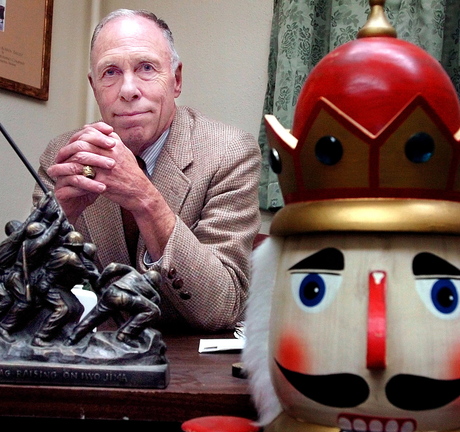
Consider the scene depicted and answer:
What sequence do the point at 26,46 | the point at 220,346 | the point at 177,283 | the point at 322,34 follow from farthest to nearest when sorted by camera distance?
1. the point at 26,46
2. the point at 322,34
3. the point at 177,283
4. the point at 220,346

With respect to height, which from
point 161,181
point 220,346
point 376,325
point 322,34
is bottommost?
point 220,346

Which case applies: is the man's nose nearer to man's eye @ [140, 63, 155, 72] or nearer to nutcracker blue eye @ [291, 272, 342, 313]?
man's eye @ [140, 63, 155, 72]

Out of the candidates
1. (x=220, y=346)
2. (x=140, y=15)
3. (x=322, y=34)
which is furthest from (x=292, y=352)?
(x=322, y=34)

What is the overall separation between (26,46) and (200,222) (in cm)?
120

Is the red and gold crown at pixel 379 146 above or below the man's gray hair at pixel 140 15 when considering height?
below

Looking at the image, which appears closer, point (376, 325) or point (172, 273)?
point (376, 325)

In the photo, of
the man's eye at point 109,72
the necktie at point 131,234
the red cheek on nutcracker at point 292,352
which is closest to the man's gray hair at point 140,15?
the man's eye at point 109,72

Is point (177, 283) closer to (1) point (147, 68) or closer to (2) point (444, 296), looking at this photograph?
(1) point (147, 68)

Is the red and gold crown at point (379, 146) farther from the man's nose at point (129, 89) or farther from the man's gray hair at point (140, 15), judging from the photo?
the man's gray hair at point (140, 15)

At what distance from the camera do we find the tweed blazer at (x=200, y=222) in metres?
1.25

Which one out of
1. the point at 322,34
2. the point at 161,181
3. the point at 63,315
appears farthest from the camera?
the point at 322,34

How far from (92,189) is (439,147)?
34.6 inches

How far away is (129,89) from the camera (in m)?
1.53

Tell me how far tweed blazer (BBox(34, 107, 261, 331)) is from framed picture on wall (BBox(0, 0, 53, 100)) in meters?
0.54
